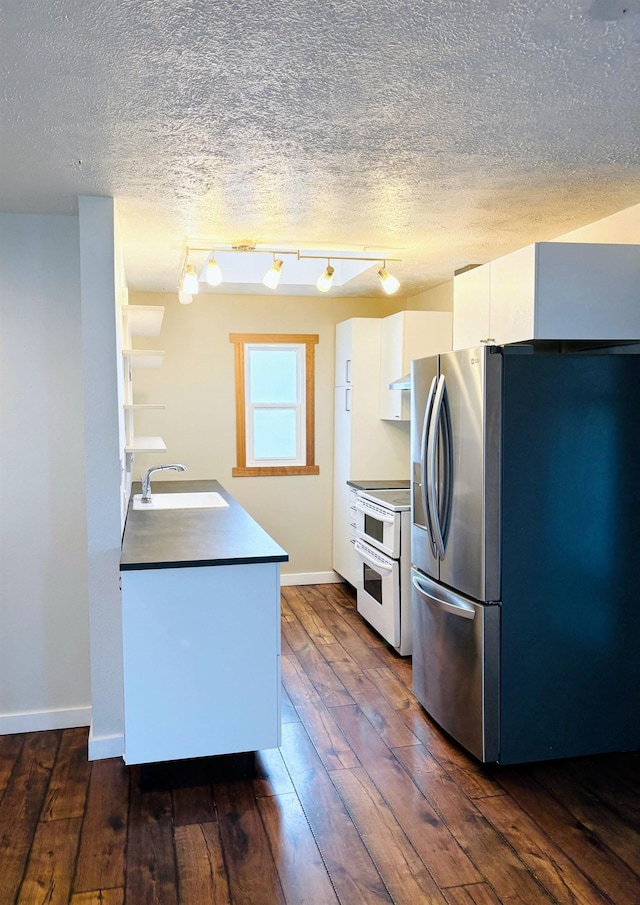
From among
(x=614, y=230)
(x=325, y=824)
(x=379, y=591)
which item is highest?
(x=614, y=230)

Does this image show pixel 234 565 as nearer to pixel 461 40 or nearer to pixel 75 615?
pixel 75 615

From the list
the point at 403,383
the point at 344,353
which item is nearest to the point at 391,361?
the point at 344,353

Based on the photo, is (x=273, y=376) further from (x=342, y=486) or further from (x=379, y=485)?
(x=379, y=485)

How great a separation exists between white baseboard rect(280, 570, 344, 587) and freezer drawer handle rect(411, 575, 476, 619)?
255 cm

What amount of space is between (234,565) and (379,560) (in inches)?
73.9

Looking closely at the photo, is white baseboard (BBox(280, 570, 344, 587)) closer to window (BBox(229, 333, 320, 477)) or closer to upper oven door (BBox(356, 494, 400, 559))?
window (BBox(229, 333, 320, 477))

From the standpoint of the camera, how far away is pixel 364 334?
5.32m

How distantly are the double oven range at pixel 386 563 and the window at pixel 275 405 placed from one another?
1039 millimetres

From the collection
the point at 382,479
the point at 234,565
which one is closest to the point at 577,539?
the point at 234,565

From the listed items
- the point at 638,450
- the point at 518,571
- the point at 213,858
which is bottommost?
the point at 213,858

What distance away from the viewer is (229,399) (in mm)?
5574

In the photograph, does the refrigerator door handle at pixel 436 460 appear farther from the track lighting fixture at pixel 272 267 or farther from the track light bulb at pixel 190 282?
the track light bulb at pixel 190 282

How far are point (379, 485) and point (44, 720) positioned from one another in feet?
8.86

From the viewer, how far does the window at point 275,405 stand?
5.61m
